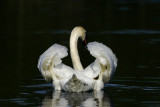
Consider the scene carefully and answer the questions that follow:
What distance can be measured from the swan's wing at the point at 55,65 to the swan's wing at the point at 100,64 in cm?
38

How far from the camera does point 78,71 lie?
33.4 feet

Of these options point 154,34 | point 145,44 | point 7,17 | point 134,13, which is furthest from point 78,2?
point 145,44

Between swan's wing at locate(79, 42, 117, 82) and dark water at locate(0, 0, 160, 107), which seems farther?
swan's wing at locate(79, 42, 117, 82)

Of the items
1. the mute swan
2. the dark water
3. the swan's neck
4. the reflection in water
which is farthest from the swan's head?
the reflection in water

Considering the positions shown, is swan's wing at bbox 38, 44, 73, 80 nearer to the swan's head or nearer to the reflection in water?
the reflection in water

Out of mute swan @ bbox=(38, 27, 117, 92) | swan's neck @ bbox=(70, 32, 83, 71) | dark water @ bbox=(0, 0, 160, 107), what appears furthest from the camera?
swan's neck @ bbox=(70, 32, 83, 71)

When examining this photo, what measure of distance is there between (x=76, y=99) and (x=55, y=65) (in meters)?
0.95

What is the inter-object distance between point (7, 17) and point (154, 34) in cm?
1021

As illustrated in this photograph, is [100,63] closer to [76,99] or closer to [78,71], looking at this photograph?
[78,71]

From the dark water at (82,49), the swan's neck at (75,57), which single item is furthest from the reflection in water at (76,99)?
the swan's neck at (75,57)

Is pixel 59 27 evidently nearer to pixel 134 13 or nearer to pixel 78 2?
pixel 134 13

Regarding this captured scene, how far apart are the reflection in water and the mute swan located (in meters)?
0.16

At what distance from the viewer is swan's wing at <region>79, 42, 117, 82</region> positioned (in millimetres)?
10188

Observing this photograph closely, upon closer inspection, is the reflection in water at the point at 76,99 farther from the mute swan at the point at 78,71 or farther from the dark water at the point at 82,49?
the mute swan at the point at 78,71
